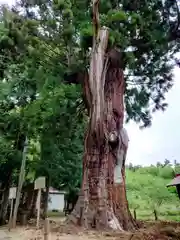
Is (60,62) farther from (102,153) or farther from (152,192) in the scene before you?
(152,192)

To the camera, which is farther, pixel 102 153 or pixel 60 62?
pixel 60 62

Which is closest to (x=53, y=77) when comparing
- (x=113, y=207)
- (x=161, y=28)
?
(x=161, y=28)

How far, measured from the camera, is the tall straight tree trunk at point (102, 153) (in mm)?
9461

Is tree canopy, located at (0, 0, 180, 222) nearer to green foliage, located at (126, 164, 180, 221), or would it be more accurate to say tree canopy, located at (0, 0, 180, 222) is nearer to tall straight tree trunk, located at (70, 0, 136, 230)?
tall straight tree trunk, located at (70, 0, 136, 230)

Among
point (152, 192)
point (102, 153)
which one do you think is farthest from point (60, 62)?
point (152, 192)

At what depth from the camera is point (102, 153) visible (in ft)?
33.4

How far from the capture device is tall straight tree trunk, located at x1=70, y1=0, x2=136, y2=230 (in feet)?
31.0

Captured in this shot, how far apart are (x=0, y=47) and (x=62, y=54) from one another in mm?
2304

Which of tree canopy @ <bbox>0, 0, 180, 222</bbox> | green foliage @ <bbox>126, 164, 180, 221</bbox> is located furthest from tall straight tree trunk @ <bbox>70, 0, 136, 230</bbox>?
green foliage @ <bbox>126, 164, 180, 221</bbox>

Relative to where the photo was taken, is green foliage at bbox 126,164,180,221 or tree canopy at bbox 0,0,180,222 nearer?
tree canopy at bbox 0,0,180,222

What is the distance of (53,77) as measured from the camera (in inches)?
465

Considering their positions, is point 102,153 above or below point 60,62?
below

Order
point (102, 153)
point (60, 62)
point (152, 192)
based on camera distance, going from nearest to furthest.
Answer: point (102, 153), point (60, 62), point (152, 192)

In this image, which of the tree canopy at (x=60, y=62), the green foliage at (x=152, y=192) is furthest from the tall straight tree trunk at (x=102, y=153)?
the green foliage at (x=152, y=192)
